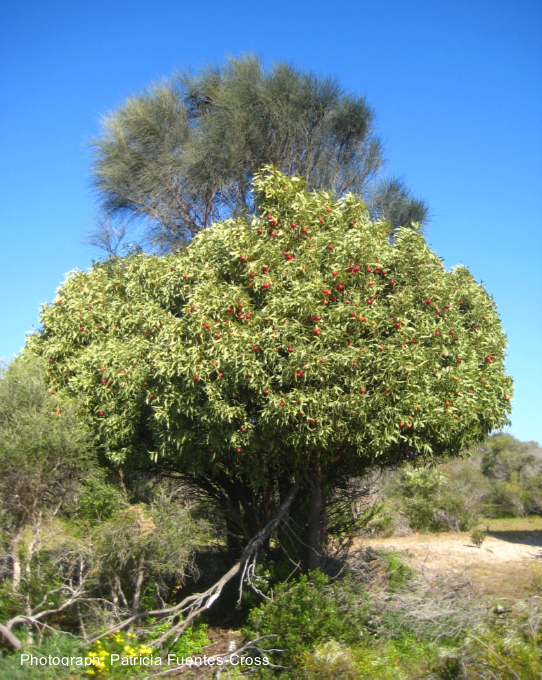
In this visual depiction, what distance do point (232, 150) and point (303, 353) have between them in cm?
675

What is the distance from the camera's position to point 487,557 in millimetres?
13656

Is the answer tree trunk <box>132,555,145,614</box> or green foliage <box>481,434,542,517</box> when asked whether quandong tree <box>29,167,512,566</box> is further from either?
green foliage <box>481,434,542,517</box>

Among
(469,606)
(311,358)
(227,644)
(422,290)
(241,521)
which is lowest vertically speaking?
(227,644)

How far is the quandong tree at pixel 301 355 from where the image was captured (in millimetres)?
6727

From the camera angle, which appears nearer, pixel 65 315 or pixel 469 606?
pixel 469 606

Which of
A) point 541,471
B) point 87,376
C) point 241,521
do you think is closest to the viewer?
point 87,376

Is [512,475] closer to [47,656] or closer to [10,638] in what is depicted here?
[47,656]

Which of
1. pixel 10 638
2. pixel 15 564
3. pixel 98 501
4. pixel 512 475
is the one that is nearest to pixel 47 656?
pixel 10 638

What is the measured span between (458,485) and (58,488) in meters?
14.1

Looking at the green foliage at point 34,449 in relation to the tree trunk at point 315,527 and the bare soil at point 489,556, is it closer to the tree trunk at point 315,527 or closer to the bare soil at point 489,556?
the tree trunk at point 315,527

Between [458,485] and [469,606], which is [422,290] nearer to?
[469,606]

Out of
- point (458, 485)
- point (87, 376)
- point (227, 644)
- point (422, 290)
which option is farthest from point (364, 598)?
point (458, 485)

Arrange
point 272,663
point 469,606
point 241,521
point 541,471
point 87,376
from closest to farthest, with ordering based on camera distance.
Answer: point 272,663
point 469,606
point 87,376
point 241,521
point 541,471

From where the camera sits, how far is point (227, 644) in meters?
8.20
